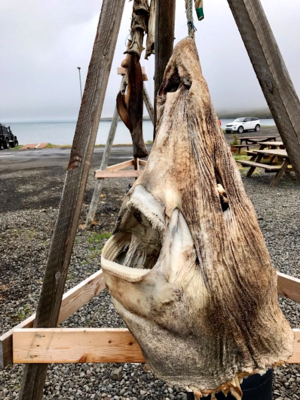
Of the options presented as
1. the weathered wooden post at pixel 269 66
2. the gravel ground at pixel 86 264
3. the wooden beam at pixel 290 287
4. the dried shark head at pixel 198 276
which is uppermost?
the weathered wooden post at pixel 269 66

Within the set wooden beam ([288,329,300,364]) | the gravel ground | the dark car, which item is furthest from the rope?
the dark car

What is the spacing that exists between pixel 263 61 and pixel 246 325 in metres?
1.20

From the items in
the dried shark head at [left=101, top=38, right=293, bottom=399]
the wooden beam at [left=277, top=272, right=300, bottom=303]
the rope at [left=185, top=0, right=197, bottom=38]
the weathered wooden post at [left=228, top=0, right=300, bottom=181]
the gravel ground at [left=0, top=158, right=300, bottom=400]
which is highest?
the rope at [left=185, top=0, right=197, bottom=38]

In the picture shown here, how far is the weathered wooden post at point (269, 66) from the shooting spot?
1.78 meters

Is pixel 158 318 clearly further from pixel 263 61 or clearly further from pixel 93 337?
pixel 263 61

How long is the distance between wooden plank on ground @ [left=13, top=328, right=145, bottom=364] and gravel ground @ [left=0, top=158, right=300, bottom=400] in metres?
1.16

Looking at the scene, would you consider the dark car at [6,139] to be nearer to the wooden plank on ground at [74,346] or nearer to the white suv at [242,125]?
the white suv at [242,125]

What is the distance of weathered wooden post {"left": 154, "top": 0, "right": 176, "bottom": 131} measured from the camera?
273cm

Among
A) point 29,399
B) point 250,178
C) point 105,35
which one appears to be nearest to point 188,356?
point 29,399

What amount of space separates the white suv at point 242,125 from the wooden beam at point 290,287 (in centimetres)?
2956

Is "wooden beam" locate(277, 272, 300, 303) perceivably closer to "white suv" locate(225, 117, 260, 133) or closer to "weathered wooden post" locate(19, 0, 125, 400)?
"weathered wooden post" locate(19, 0, 125, 400)

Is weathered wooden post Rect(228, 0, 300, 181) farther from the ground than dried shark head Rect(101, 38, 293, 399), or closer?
farther from the ground

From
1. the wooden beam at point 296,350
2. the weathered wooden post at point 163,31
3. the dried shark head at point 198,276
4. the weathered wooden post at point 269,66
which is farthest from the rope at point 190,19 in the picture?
the wooden beam at point 296,350

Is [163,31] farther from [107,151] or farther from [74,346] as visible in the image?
[107,151]
